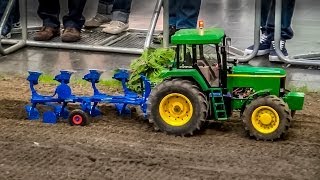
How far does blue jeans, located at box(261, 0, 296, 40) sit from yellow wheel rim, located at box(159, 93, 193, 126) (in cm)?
305

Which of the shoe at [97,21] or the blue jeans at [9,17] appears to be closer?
the blue jeans at [9,17]

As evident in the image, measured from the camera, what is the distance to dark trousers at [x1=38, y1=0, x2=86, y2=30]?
820 cm

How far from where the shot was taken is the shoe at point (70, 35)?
8.13m

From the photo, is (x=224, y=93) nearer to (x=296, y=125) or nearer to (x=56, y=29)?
(x=296, y=125)

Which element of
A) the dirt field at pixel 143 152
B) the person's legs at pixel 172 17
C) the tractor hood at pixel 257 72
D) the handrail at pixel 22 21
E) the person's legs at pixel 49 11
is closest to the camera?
the dirt field at pixel 143 152

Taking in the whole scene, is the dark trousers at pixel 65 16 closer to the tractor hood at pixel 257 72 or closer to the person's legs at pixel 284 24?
the person's legs at pixel 284 24

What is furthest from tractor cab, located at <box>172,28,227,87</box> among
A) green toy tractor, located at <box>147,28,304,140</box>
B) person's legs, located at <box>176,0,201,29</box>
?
person's legs, located at <box>176,0,201,29</box>

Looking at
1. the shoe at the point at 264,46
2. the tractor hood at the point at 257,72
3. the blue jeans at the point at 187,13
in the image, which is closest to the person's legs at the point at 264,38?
A: the shoe at the point at 264,46

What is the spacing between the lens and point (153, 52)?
629 centimetres

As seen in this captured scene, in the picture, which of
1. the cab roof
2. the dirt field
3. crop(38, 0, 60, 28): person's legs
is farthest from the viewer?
crop(38, 0, 60, 28): person's legs

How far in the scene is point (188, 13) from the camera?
25.5ft

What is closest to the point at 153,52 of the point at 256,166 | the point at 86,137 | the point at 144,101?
the point at 144,101

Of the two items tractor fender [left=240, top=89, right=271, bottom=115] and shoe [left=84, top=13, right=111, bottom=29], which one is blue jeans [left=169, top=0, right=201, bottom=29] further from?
tractor fender [left=240, top=89, right=271, bottom=115]

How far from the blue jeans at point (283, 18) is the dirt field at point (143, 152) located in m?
2.41
